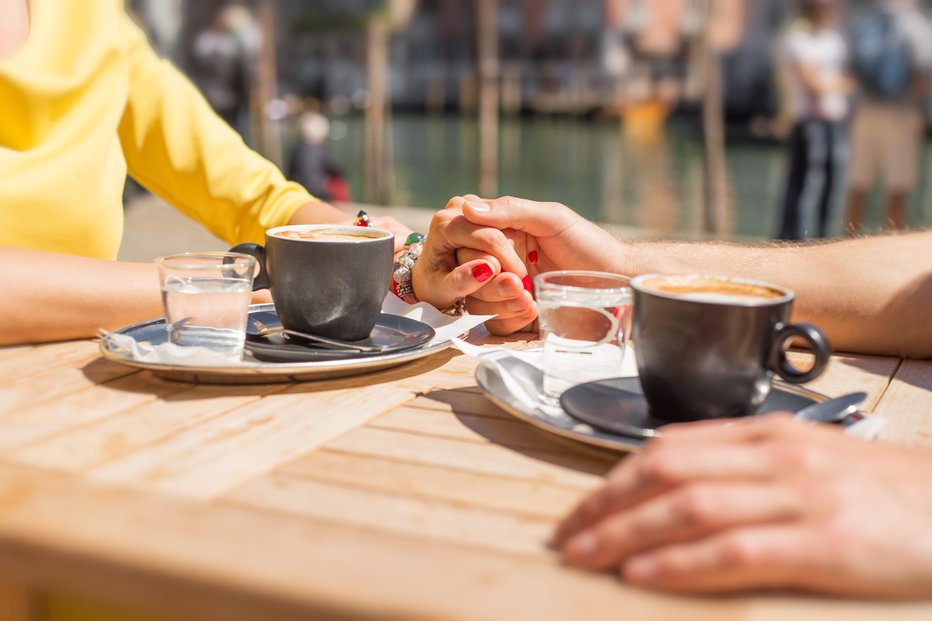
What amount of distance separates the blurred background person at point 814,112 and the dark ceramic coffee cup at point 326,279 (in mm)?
5364

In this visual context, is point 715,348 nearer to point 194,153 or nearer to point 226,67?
point 194,153

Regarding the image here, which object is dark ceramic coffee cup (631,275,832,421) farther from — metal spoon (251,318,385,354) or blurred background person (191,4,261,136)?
blurred background person (191,4,261,136)

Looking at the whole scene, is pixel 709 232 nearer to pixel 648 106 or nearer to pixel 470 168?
pixel 470 168

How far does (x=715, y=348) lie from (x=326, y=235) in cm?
54

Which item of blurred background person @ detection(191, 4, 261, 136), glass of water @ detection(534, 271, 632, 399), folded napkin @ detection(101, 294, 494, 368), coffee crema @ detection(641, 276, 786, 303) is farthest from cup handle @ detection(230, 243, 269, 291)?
blurred background person @ detection(191, 4, 261, 136)

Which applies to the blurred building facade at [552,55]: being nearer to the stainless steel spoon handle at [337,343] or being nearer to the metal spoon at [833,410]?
the stainless steel spoon handle at [337,343]

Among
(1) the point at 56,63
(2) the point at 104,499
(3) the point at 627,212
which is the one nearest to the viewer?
(2) the point at 104,499

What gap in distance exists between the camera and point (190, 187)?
188 cm

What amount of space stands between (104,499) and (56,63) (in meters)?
1.03

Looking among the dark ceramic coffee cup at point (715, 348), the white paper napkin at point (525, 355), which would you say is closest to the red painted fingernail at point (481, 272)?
the white paper napkin at point (525, 355)

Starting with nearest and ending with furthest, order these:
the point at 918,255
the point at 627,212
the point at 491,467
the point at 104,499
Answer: the point at 104,499 → the point at 491,467 → the point at 918,255 → the point at 627,212

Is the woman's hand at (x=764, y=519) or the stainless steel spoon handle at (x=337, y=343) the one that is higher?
the woman's hand at (x=764, y=519)

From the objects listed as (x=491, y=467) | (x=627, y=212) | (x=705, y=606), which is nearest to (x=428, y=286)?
(x=491, y=467)

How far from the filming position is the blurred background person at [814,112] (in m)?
5.99
